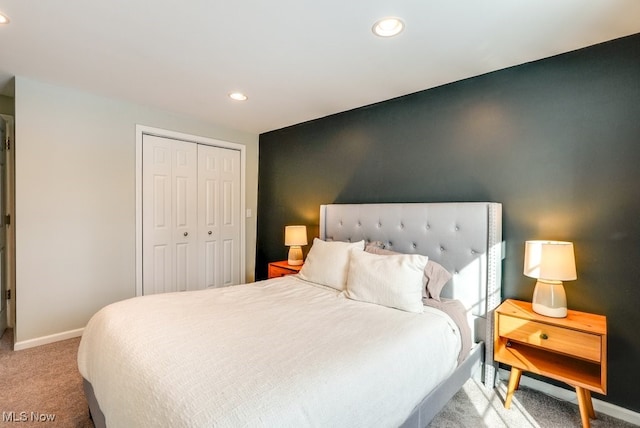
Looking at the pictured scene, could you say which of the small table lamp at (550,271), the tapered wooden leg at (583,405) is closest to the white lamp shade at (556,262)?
the small table lamp at (550,271)

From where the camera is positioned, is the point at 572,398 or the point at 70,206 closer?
the point at 572,398

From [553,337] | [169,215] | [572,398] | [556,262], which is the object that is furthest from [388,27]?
[169,215]

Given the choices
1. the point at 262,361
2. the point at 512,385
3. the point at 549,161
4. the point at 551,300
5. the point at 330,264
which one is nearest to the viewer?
the point at 262,361

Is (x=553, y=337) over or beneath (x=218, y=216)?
beneath

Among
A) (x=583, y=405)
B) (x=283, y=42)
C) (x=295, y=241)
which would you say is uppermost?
(x=283, y=42)

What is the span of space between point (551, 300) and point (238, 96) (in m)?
2.89

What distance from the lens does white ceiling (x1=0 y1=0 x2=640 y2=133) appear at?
1.56 metres

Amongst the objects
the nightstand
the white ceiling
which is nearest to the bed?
the nightstand

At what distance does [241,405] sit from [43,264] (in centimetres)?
274

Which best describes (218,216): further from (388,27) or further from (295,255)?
(388,27)

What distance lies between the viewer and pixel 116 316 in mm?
1636

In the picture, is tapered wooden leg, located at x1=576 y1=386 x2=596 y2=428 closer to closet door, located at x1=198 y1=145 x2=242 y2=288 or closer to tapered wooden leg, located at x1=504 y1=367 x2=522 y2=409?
tapered wooden leg, located at x1=504 y1=367 x2=522 y2=409

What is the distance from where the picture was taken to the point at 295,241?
331 cm

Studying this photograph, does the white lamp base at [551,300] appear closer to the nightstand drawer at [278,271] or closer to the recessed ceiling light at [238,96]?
the nightstand drawer at [278,271]
